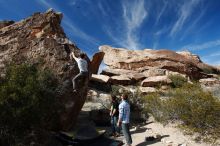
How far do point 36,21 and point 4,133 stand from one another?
6334 millimetres

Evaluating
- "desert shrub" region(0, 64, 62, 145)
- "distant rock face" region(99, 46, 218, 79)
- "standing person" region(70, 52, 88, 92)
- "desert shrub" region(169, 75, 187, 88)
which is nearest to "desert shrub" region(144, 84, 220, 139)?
"standing person" region(70, 52, 88, 92)

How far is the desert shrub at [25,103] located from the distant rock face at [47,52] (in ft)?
1.94

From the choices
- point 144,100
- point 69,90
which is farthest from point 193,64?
point 69,90

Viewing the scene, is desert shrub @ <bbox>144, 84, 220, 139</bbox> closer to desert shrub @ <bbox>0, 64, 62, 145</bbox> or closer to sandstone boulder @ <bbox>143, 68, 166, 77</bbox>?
desert shrub @ <bbox>0, 64, 62, 145</bbox>

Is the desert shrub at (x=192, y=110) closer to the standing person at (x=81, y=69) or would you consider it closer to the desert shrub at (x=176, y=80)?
the standing person at (x=81, y=69)

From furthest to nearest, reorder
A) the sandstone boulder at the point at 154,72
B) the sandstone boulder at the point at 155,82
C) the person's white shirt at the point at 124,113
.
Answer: the sandstone boulder at the point at 154,72, the sandstone boulder at the point at 155,82, the person's white shirt at the point at 124,113

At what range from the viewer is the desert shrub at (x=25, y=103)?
34.8ft

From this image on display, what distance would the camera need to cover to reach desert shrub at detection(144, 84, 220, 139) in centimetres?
1323

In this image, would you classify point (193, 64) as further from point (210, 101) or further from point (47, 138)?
point (47, 138)

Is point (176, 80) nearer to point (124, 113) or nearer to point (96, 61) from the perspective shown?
point (96, 61)

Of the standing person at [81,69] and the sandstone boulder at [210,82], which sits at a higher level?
the sandstone boulder at [210,82]

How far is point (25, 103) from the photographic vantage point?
10961mm

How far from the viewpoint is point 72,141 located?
40.8 ft

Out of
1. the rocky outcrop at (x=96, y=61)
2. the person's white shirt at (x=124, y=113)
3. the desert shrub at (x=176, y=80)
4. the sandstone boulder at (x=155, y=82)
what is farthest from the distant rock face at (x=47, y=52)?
the desert shrub at (x=176, y=80)
